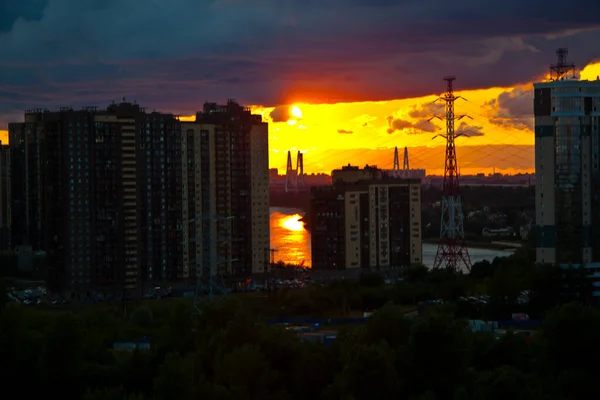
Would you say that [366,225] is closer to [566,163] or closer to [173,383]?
[566,163]

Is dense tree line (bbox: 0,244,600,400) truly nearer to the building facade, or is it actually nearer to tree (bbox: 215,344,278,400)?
tree (bbox: 215,344,278,400)

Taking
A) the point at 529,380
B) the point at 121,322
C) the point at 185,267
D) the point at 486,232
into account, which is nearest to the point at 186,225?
the point at 185,267

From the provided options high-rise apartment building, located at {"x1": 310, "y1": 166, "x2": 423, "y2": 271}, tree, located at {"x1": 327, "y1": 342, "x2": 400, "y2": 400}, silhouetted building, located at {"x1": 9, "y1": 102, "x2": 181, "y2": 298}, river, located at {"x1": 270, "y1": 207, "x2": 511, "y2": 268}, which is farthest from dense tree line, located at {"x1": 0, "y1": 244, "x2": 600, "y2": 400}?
river, located at {"x1": 270, "y1": 207, "x2": 511, "y2": 268}

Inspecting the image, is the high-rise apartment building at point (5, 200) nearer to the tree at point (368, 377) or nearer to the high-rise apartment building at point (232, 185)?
the high-rise apartment building at point (232, 185)

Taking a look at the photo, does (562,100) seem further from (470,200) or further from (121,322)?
(470,200)

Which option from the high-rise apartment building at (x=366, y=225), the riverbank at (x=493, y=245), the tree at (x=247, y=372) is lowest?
the tree at (x=247, y=372)

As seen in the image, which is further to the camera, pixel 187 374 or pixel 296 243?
pixel 296 243

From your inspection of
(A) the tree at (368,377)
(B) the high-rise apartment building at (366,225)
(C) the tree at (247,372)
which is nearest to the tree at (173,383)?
(C) the tree at (247,372)
